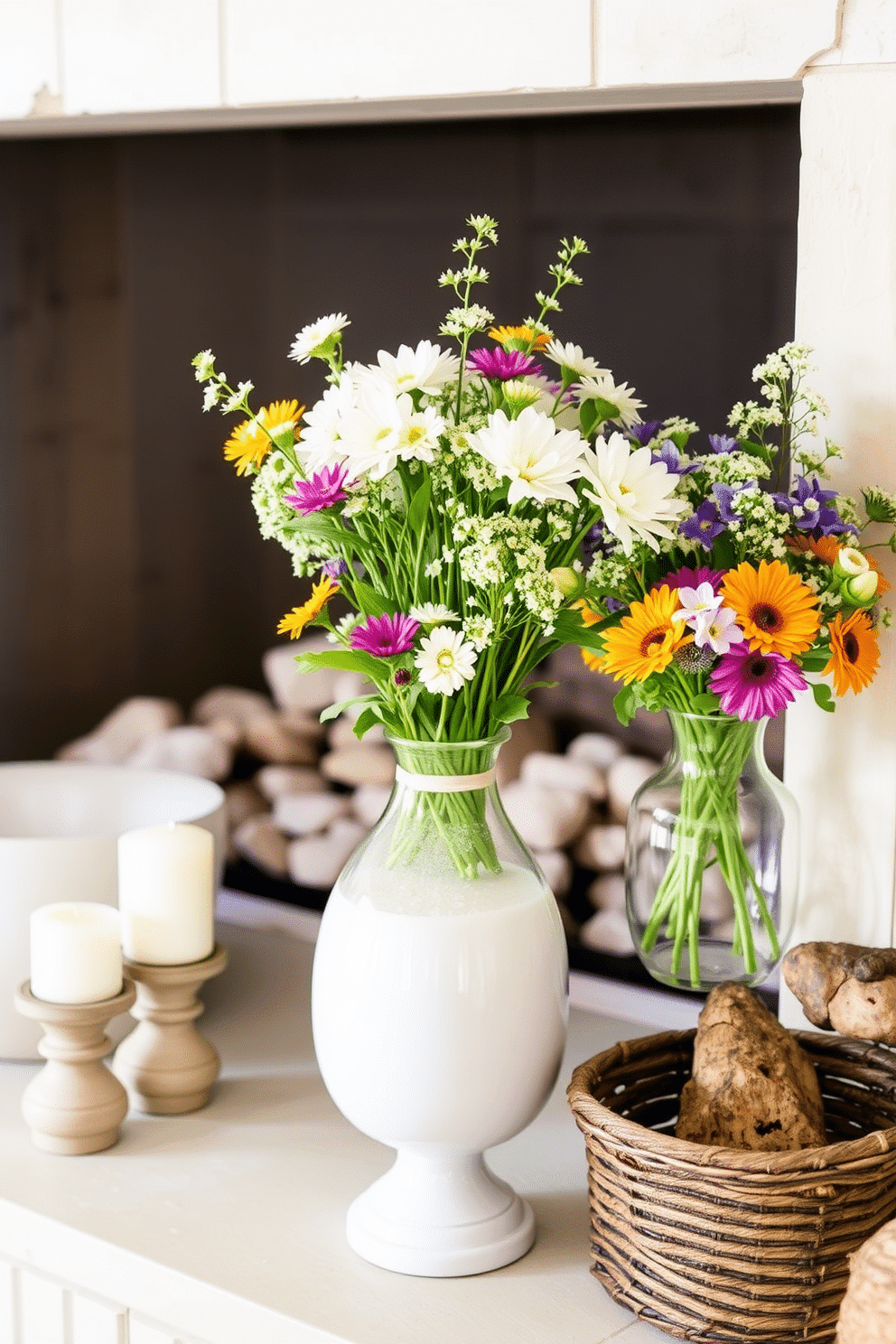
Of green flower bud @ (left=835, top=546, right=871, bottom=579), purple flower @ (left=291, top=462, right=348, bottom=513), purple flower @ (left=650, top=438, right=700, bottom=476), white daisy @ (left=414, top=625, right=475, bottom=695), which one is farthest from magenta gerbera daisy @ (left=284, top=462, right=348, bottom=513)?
green flower bud @ (left=835, top=546, right=871, bottom=579)

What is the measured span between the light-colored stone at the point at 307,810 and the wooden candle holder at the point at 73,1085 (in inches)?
18.3

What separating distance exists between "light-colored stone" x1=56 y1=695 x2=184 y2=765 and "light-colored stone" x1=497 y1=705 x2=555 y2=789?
0.43 m

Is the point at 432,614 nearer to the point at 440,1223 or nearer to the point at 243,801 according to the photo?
the point at 440,1223

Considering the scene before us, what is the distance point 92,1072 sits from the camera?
112cm

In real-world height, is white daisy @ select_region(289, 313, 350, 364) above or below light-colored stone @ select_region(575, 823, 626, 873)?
above

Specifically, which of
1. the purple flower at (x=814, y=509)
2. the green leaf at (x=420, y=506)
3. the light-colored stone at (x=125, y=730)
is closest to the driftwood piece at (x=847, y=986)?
the purple flower at (x=814, y=509)

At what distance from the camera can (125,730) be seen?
1699 millimetres

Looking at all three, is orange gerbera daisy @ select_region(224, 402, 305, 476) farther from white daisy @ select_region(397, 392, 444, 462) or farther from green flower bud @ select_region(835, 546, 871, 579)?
green flower bud @ select_region(835, 546, 871, 579)

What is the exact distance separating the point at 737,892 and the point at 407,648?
1.09 ft

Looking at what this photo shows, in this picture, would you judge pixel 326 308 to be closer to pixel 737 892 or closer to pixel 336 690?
pixel 336 690

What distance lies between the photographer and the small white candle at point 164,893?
1.16 meters

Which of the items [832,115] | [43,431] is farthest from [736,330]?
[43,431]

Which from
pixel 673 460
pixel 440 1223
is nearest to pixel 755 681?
pixel 673 460

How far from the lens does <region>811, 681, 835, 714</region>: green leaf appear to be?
100cm
